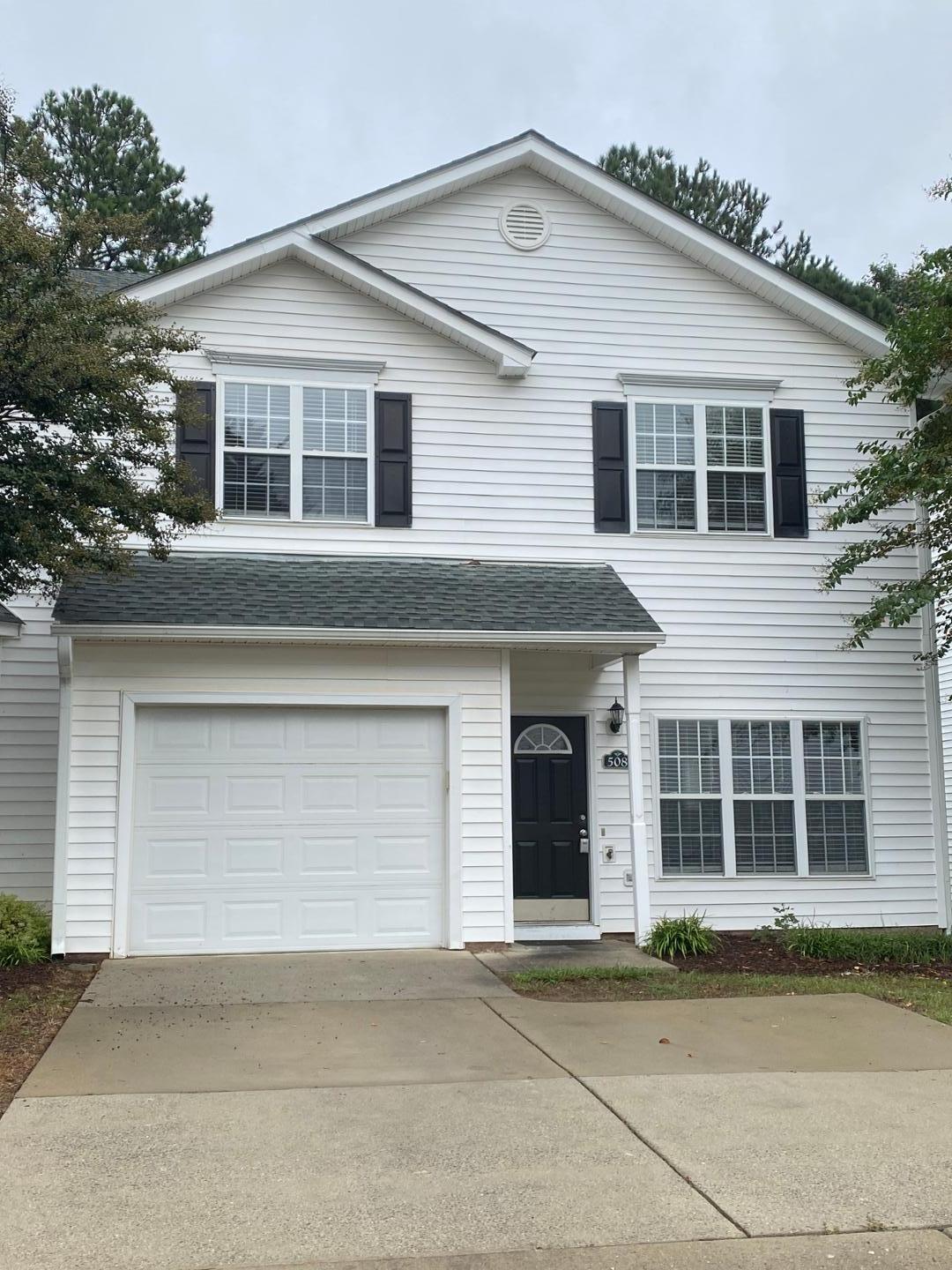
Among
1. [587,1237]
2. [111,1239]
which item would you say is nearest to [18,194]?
[111,1239]

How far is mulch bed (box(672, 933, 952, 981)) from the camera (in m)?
10.8

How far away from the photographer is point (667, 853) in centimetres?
1252

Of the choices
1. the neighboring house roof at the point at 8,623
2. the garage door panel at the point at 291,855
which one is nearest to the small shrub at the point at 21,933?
the garage door panel at the point at 291,855

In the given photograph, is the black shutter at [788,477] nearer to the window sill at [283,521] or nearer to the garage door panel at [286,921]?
the window sill at [283,521]

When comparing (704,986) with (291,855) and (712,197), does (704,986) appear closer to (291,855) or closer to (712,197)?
(291,855)

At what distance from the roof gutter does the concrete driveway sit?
3.09m

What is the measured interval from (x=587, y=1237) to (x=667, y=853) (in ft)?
26.6

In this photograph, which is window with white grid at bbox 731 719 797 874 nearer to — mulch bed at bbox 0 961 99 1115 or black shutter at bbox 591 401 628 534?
black shutter at bbox 591 401 628 534

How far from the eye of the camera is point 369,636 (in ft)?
35.4

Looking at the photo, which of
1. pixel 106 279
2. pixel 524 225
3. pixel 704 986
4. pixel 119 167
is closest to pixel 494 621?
pixel 704 986

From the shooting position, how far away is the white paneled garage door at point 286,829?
1072 cm

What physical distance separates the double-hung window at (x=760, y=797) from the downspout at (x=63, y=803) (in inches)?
230

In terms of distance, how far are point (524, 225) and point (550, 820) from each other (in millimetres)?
6569

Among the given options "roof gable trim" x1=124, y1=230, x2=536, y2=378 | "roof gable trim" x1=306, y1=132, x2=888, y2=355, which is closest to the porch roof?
"roof gable trim" x1=124, y1=230, x2=536, y2=378
